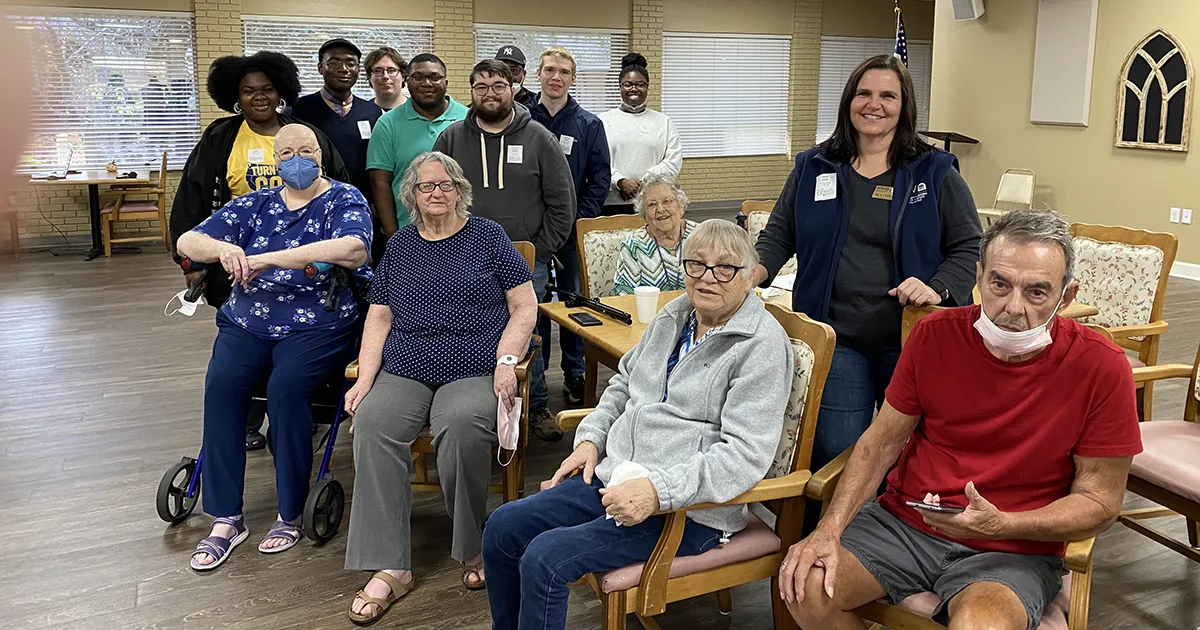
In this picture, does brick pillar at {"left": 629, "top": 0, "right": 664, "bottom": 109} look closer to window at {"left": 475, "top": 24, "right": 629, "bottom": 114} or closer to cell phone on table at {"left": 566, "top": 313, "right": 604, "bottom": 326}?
window at {"left": 475, "top": 24, "right": 629, "bottom": 114}

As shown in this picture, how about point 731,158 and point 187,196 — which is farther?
point 731,158

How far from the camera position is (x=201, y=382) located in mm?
5125

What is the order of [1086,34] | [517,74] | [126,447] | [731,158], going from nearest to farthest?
[126,447]
[517,74]
[1086,34]
[731,158]

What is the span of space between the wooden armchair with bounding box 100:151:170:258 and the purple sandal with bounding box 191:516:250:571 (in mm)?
6878

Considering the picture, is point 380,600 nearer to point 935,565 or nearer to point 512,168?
point 935,565

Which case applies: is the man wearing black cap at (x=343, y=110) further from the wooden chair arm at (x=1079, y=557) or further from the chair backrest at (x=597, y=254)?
the wooden chair arm at (x=1079, y=557)

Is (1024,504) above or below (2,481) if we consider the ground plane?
above

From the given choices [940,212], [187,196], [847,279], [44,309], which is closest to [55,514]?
[187,196]

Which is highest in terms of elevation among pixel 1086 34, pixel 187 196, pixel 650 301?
pixel 1086 34

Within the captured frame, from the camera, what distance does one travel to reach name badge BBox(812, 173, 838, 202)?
266cm

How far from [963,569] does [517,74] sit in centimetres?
369

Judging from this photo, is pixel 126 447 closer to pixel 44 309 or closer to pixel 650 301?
pixel 650 301

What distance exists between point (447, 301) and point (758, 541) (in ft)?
4.51

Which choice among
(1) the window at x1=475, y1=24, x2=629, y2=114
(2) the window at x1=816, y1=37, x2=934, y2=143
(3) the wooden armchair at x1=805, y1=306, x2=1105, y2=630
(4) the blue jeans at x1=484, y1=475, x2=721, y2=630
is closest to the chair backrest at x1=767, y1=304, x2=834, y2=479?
(3) the wooden armchair at x1=805, y1=306, x2=1105, y2=630
